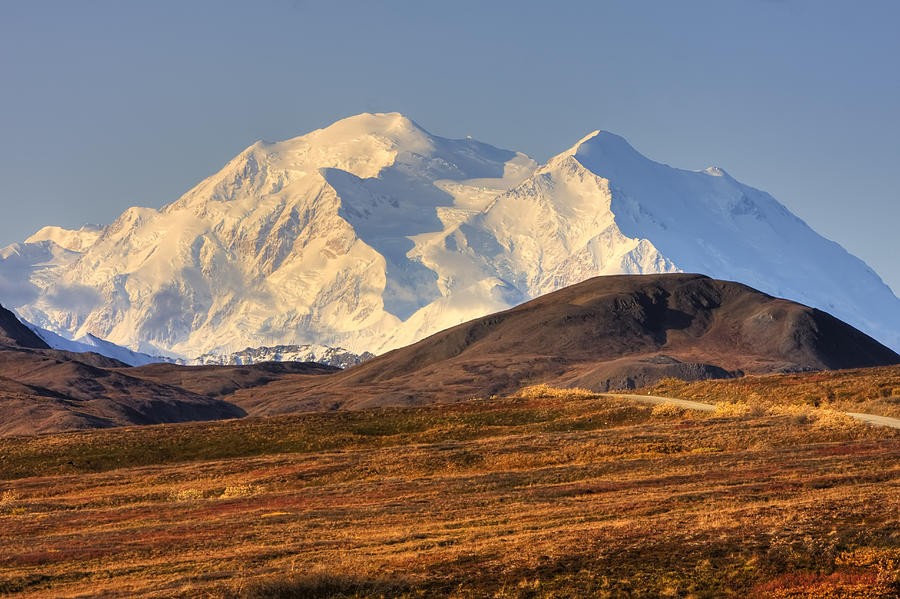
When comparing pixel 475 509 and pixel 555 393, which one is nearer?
pixel 475 509

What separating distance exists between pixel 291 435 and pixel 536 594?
55.2 meters

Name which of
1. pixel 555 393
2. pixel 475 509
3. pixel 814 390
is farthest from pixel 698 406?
pixel 475 509

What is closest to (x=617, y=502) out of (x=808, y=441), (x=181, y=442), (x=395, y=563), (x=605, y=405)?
(x=395, y=563)

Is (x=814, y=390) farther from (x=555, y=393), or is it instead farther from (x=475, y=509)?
(x=475, y=509)

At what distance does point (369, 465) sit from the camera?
61344 mm

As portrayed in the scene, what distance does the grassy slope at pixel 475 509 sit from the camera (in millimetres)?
28125

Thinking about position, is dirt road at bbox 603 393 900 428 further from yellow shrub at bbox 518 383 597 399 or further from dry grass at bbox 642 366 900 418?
yellow shrub at bbox 518 383 597 399

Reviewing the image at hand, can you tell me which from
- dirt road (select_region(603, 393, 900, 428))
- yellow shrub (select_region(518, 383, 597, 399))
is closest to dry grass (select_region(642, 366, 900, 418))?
dirt road (select_region(603, 393, 900, 428))

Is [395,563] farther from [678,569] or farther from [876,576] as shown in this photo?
[876,576]

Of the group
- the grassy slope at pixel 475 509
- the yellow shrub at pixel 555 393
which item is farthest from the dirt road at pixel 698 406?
the yellow shrub at pixel 555 393

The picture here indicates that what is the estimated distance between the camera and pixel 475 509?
42.4 m

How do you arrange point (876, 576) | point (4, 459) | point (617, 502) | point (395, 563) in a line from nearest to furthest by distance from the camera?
point (876, 576)
point (395, 563)
point (617, 502)
point (4, 459)

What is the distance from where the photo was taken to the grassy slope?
28.1 m

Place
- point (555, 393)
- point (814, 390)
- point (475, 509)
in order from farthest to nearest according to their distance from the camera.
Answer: point (555, 393)
point (814, 390)
point (475, 509)
